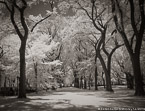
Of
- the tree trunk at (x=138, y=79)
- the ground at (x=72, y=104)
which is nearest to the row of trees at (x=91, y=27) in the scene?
the tree trunk at (x=138, y=79)

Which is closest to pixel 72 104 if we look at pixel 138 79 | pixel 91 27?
pixel 138 79

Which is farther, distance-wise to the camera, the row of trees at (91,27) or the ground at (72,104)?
the row of trees at (91,27)

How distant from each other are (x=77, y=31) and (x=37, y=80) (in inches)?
453

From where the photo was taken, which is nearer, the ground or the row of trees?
the ground

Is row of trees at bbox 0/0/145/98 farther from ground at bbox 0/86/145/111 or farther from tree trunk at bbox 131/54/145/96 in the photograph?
ground at bbox 0/86/145/111

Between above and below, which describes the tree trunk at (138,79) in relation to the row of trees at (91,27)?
below

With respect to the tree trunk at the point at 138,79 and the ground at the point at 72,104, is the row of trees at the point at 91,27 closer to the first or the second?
the tree trunk at the point at 138,79

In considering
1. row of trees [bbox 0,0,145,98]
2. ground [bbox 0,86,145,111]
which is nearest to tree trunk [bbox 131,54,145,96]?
row of trees [bbox 0,0,145,98]

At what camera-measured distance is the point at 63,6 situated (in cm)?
2203

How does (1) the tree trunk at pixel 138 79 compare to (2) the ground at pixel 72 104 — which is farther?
(1) the tree trunk at pixel 138 79

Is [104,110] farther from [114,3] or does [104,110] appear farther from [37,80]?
[37,80]

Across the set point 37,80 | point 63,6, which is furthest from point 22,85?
point 63,6

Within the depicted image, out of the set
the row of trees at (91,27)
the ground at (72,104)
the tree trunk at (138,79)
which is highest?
the row of trees at (91,27)

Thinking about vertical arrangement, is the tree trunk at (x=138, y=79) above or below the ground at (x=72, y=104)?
above
